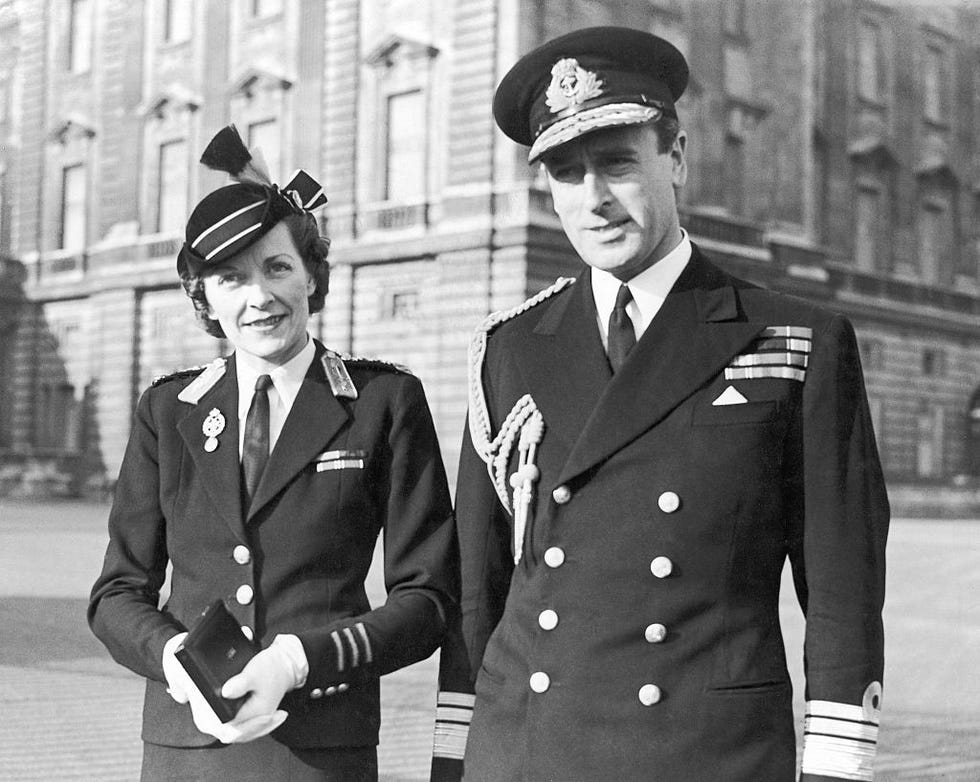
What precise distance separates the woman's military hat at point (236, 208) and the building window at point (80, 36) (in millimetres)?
22534

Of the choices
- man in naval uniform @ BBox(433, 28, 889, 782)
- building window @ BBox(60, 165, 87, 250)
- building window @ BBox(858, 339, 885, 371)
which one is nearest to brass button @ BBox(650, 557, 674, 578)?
man in naval uniform @ BBox(433, 28, 889, 782)

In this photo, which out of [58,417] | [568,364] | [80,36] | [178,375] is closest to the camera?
[568,364]

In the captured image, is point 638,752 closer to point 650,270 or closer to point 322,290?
point 650,270

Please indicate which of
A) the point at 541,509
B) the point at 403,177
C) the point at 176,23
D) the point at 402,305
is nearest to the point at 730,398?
the point at 541,509

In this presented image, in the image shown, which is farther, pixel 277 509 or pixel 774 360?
pixel 277 509

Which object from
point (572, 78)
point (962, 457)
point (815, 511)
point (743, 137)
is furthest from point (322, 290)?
point (962, 457)

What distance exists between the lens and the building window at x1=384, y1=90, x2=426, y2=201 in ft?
66.6

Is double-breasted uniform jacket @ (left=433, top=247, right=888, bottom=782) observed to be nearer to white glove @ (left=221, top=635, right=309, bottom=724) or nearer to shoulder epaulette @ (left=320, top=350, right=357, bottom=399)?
white glove @ (left=221, top=635, right=309, bottom=724)

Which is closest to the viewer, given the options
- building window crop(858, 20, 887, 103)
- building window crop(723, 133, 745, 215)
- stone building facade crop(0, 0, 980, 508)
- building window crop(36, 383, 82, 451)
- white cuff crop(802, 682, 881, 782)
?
white cuff crop(802, 682, 881, 782)

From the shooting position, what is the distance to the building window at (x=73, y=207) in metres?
24.0

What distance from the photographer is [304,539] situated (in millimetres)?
2566

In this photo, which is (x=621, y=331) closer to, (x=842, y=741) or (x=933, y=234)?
(x=842, y=741)

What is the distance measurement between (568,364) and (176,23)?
2201cm

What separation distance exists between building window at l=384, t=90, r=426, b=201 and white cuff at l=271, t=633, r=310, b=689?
18.0 meters
